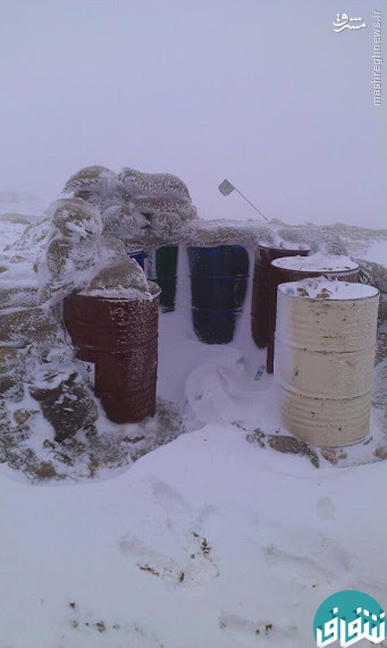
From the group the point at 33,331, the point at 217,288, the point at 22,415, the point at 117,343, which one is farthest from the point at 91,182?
the point at 22,415

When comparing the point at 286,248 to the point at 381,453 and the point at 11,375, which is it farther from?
the point at 11,375

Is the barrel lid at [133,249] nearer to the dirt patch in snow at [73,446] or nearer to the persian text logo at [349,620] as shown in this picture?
the dirt patch in snow at [73,446]

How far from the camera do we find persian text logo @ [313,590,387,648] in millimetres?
1966

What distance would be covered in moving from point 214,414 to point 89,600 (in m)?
1.64

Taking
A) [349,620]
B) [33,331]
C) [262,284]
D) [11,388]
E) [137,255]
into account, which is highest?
[137,255]

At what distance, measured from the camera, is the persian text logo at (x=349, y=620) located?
1966 millimetres

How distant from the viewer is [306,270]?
11.5 feet

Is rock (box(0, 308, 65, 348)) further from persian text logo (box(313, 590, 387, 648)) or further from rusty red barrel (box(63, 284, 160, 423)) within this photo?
persian text logo (box(313, 590, 387, 648))

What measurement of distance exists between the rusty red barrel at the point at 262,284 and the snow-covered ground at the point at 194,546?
113 cm

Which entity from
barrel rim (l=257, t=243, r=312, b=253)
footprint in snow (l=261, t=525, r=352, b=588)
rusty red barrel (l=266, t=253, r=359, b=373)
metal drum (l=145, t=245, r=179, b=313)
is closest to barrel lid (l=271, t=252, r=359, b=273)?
rusty red barrel (l=266, t=253, r=359, b=373)

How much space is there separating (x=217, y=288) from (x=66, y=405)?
160cm

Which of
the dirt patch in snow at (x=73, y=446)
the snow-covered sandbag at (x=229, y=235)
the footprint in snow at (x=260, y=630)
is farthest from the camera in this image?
the snow-covered sandbag at (x=229, y=235)

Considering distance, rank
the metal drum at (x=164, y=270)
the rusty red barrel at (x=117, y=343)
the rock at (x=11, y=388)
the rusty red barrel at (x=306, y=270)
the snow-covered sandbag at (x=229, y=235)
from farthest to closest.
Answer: the metal drum at (x=164, y=270) → the snow-covered sandbag at (x=229, y=235) → the rusty red barrel at (x=306, y=270) → the rusty red barrel at (x=117, y=343) → the rock at (x=11, y=388)

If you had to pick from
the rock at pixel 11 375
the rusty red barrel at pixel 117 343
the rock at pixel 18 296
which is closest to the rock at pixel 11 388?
the rock at pixel 11 375
